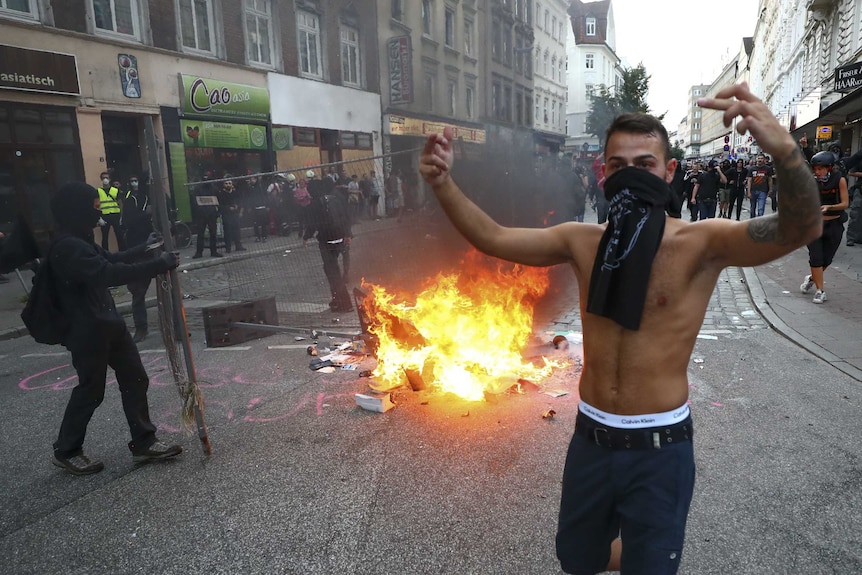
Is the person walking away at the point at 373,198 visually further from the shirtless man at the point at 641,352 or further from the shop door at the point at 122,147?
the shop door at the point at 122,147

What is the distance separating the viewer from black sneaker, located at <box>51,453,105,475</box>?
3.54 m

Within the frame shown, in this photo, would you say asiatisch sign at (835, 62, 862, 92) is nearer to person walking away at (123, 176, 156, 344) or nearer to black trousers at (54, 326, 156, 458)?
person walking away at (123, 176, 156, 344)

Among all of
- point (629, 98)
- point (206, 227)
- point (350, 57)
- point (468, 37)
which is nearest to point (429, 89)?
point (468, 37)

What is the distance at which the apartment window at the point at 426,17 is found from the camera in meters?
12.7

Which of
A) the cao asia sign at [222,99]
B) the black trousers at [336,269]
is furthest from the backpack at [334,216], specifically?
the cao asia sign at [222,99]

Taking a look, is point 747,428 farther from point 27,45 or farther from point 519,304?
point 27,45

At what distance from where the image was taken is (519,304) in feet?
18.9

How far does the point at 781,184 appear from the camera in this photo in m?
1.49

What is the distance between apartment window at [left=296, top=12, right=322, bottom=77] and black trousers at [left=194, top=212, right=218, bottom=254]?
9392 millimetres

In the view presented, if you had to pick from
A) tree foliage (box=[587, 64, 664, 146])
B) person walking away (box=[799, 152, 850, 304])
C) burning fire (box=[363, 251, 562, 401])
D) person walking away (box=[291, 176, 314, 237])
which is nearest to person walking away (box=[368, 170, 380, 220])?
person walking away (box=[291, 176, 314, 237])

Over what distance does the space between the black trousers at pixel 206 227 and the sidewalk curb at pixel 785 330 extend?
640cm

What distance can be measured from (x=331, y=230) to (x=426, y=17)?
344 inches

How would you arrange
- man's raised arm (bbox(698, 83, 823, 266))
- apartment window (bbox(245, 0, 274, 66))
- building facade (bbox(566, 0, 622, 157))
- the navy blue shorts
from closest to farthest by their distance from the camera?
1. man's raised arm (bbox(698, 83, 823, 266))
2. the navy blue shorts
3. apartment window (bbox(245, 0, 274, 66))
4. building facade (bbox(566, 0, 622, 157))

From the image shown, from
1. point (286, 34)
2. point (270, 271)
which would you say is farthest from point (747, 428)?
point (286, 34)
